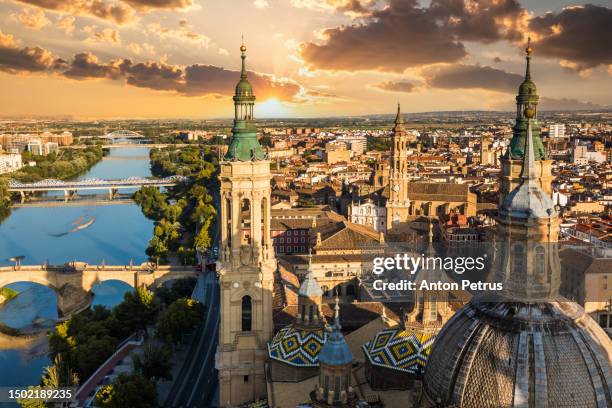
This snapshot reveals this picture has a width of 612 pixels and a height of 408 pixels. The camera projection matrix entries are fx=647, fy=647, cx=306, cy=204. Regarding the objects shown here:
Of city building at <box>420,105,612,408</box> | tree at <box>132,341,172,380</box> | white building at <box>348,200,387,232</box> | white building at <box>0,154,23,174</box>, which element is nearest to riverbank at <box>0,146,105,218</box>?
white building at <box>0,154,23,174</box>

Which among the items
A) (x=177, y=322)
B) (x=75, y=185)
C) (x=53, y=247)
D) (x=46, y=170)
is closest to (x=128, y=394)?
(x=177, y=322)

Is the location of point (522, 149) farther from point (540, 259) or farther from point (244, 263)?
point (540, 259)

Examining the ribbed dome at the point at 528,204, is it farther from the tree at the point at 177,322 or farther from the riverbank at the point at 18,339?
the riverbank at the point at 18,339

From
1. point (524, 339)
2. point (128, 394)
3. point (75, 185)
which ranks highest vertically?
point (524, 339)

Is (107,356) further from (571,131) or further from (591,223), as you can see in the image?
(571,131)

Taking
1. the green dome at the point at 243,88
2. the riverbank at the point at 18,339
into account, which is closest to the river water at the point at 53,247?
the riverbank at the point at 18,339

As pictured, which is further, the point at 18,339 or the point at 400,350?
the point at 18,339
